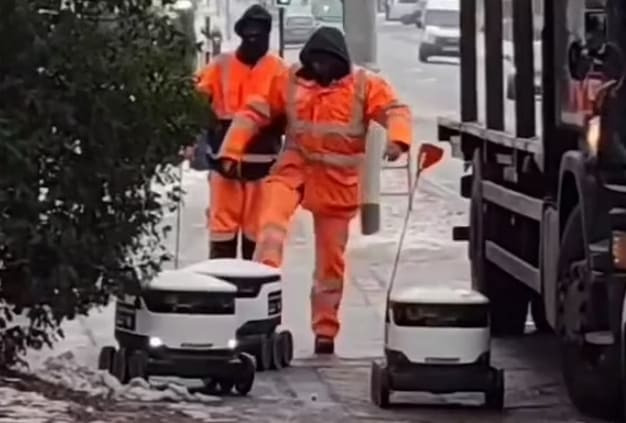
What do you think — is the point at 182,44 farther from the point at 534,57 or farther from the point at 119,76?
the point at 534,57

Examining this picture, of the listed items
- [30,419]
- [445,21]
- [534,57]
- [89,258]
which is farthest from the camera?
[445,21]

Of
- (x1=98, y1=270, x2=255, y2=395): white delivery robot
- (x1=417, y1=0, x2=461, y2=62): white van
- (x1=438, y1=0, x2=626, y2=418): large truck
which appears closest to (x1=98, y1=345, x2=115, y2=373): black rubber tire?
(x1=98, y1=270, x2=255, y2=395): white delivery robot

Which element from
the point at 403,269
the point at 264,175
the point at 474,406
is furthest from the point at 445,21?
the point at 474,406

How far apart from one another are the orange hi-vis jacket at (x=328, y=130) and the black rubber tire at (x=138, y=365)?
2.21 m

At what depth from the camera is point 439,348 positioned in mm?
8977

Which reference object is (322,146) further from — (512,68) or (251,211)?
(251,211)

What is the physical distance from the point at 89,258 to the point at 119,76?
75 centimetres

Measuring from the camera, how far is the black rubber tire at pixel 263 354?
10.1 meters

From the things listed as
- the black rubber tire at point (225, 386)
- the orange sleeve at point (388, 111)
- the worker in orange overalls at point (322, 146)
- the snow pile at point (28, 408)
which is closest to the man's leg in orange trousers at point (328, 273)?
the worker in orange overalls at point (322, 146)

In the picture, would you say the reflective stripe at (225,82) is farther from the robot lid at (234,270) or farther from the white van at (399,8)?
the white van at (399,8)

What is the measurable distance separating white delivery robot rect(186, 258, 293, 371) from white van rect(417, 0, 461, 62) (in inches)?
1047

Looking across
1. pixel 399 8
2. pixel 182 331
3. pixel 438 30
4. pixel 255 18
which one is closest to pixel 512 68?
pixel 255 18

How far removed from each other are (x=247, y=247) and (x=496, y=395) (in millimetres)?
3448

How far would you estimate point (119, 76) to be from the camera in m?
8.21
